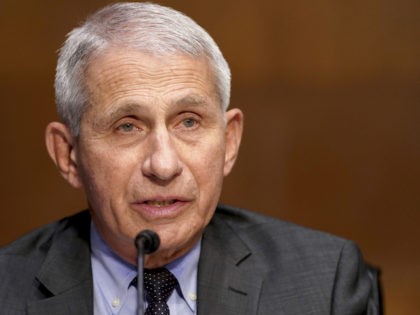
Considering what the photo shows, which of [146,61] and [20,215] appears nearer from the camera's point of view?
[146,61]

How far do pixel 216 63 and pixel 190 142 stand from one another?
22 centimetres

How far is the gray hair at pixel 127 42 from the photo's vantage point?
2127 millimetres

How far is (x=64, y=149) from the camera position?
2.31m

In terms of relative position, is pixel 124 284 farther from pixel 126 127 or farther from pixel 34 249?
pixel 126 127

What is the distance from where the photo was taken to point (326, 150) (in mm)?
3584

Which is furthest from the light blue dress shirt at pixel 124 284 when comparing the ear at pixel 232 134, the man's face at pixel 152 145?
the ear at pixel 232 134

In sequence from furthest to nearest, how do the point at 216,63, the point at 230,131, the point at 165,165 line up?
the point at 230,131 → the point at 216,63 → the point at 165,165

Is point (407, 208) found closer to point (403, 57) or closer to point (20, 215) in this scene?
point (403, 57)

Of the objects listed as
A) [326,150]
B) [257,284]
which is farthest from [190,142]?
[326,150]

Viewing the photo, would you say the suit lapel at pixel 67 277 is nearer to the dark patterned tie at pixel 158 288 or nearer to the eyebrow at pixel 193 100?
the dark patterned tie at pixel 158 288

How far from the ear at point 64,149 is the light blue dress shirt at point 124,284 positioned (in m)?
0.19

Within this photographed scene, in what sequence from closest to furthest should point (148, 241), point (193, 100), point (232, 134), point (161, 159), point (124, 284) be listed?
point (148, 241)
point (161, 159)
point (193, 100)
point (124, 284)
point (232, 134)

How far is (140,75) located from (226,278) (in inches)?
23.2

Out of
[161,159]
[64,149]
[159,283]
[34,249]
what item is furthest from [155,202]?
[34,249]
